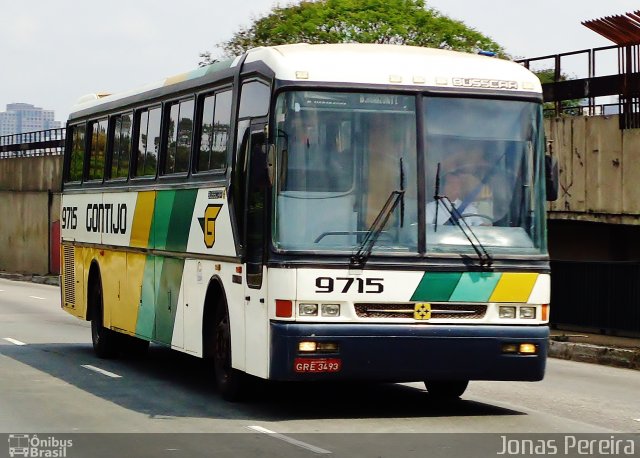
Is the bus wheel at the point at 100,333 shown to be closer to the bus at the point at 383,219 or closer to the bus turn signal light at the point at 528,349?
the bus at the point at 383,219

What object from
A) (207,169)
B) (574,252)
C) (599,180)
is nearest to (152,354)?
(207,169)

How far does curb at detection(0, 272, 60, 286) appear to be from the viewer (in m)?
56.0

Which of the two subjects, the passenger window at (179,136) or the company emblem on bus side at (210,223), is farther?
the passenger window at (179,136)

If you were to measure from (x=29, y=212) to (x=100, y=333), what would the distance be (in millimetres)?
45749

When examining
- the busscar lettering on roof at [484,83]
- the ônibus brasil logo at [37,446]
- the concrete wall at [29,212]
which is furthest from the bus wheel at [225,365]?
the concrete wall at [29,212]

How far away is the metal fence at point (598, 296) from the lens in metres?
25.0

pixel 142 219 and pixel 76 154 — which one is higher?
Result: pixel 76 154

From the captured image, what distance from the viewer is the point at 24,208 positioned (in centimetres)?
6512

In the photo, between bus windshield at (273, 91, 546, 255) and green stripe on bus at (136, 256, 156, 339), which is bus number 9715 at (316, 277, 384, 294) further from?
green stripe on bus at (136, 256, 156, 339)

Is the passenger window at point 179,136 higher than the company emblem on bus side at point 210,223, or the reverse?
the passenger window at point 179,136

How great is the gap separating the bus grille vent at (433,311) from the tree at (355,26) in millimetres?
47239

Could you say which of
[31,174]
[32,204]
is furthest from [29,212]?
[31,174]

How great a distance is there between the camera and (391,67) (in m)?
13.1

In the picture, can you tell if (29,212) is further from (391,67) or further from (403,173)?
(403,173)
